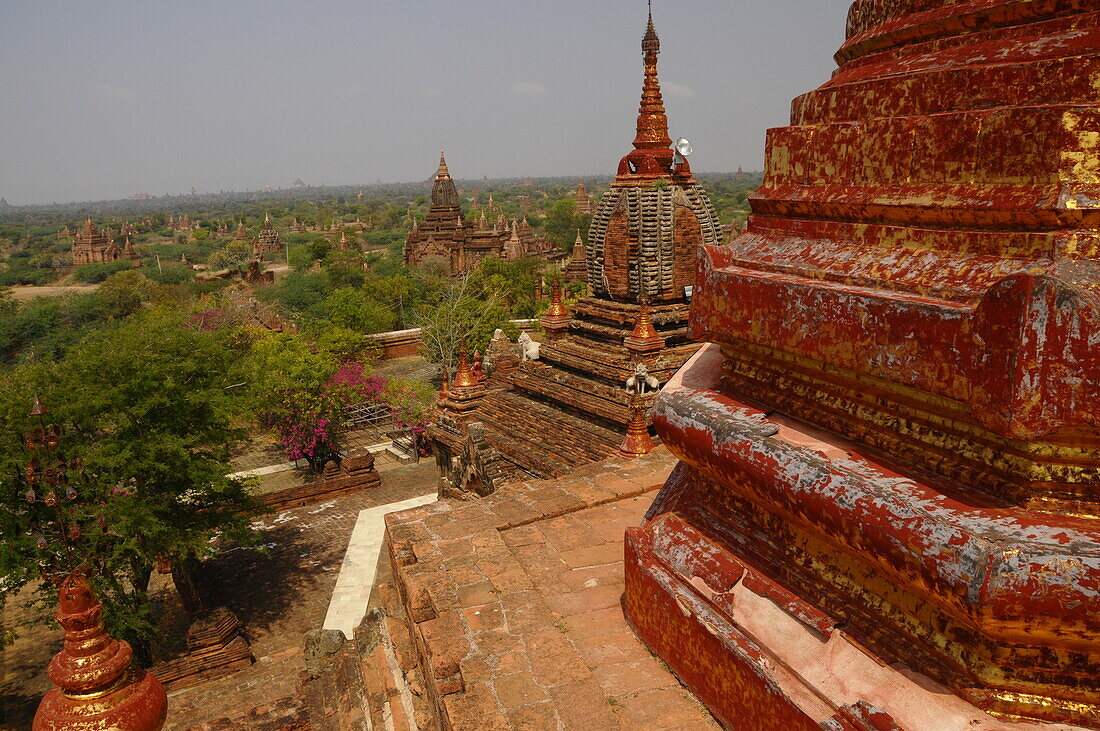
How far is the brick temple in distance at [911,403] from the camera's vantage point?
1.99 metres

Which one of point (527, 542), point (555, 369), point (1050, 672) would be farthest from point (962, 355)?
point (555, 369)

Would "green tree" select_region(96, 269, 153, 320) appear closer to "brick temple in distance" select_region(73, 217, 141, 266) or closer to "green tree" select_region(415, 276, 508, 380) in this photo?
"green tree" select_region(415, 276, 508, 380)

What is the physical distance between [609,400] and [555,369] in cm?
195

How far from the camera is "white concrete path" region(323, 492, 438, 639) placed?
1108 cm

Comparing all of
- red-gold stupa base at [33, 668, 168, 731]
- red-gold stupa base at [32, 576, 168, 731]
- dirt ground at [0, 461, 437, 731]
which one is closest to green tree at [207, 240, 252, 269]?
dirt ground at [0, 461, 437, 731]

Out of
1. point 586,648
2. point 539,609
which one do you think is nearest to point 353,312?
point 539,609

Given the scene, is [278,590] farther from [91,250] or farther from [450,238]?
[91,250]

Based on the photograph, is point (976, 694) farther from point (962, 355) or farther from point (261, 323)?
point (261, 323)

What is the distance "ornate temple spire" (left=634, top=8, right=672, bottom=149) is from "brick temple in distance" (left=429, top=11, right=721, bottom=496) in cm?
2

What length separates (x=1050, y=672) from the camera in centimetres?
209

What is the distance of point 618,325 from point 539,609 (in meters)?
9.46

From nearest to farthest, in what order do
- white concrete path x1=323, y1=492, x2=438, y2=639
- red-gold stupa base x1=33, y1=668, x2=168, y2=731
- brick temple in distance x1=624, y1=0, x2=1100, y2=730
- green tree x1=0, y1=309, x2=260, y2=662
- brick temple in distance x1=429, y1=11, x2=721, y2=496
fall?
brick temple in distance x1=624, y1=0, x2=1100, y2=730 → red-gold stupa base x1=33, y1=668, x2=168, y2=731 → green tree x1=0, y1=309, x2=260, y2=662 → white concrete path x1=323, y1=492, x2=438, y2=639 → brick temple in distance x1=429, y1=11, x2=721, y2=496

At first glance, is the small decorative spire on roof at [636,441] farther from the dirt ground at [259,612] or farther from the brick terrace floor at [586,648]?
the dirt ground at [259,612]

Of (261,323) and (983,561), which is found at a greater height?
(983,561)
